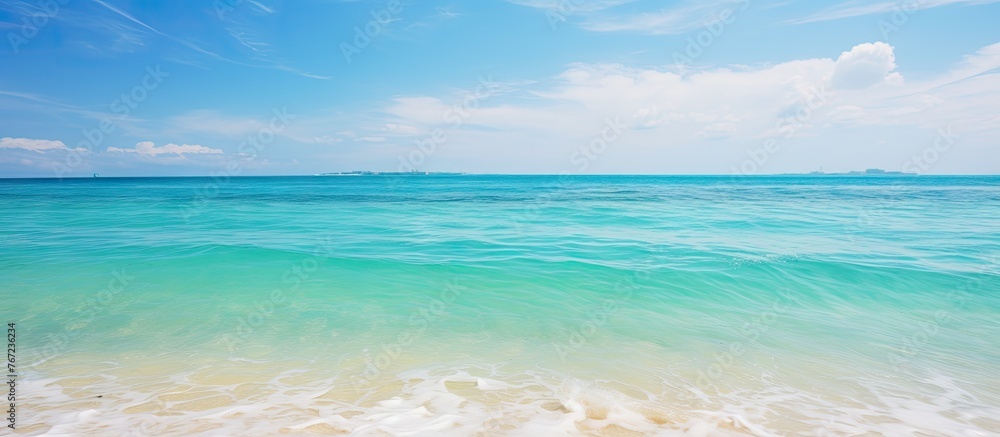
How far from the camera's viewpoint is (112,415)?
4781 mm

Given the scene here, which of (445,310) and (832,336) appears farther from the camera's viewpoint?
(445,310)

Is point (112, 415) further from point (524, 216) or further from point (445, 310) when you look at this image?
point (524, 216)

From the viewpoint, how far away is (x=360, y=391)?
5.54 m

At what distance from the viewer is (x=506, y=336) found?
25.5 ft

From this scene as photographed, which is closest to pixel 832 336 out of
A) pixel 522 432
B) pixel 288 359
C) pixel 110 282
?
pixel 522 432

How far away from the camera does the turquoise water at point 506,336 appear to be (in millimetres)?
4996

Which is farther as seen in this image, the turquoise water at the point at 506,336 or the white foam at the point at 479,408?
the turquoise water at the point at 506,336

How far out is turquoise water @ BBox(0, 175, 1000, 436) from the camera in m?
5.00

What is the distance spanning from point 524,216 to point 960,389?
22332 mm

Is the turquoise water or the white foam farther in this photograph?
the turquoise water

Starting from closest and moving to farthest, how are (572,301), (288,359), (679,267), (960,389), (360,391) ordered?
(360,391) < (960,389) < (288,359) < (572,301) < (679,267)

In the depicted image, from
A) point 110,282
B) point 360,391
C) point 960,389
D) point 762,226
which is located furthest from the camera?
point 762,226

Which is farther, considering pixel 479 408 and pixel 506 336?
pixel 506 336

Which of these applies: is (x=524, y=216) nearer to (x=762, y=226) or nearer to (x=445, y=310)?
(x=762, y=226)
